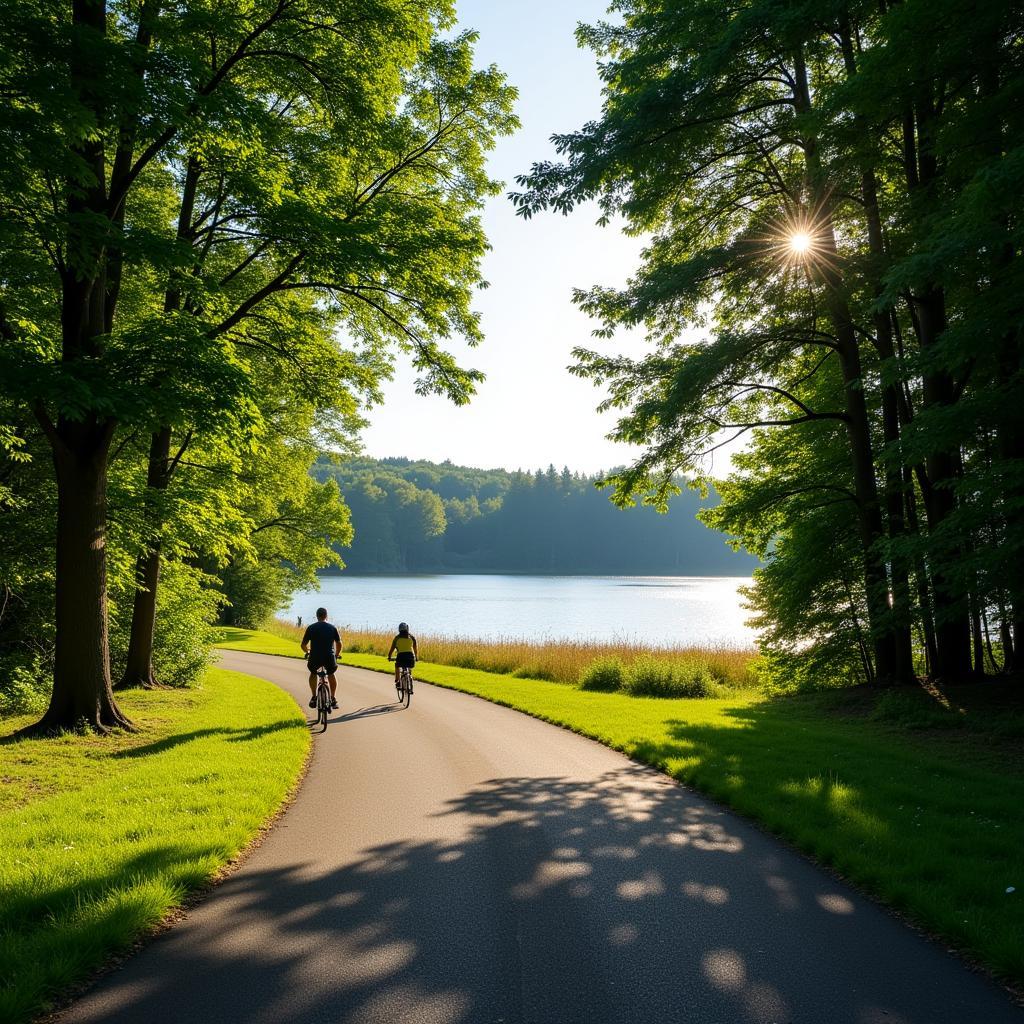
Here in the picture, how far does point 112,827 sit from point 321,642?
21.9 ft

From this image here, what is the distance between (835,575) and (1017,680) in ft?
13.5

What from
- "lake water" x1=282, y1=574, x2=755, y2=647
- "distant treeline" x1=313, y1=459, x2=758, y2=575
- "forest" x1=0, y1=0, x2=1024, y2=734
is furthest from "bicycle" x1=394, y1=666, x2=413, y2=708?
"distant treeline" x1=313, y1=459, x2=758, y2=575

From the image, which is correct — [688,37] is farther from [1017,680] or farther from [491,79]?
[1017,680]

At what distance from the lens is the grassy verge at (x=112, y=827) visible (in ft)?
12.8

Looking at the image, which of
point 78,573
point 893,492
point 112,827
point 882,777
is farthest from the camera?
point 893,492

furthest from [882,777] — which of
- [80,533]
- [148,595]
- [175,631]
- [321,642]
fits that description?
[175,631]

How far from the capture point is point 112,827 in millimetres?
5926

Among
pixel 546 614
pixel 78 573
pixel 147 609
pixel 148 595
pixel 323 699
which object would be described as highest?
pixel 78 573

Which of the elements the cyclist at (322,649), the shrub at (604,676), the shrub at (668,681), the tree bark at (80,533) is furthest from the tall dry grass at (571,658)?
the tree bark at (80,533)

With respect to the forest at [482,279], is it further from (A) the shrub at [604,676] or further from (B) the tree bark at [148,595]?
(A) the shrub at [604,676]

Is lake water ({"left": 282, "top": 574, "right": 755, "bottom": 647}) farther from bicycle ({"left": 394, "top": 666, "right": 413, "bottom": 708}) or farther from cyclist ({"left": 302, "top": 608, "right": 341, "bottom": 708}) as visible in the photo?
cyclist ({"left": 302, "top": 608, "right": 341, "bottom": 708})

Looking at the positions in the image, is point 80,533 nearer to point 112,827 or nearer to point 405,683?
point 112,827

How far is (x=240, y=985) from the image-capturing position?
3588 mm

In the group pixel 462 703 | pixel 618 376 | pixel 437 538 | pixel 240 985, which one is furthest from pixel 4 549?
pixel 437 538
